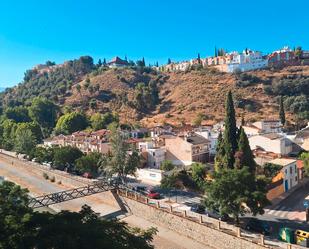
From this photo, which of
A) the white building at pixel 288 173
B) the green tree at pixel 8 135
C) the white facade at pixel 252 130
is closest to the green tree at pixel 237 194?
the white building at pixel 288 173

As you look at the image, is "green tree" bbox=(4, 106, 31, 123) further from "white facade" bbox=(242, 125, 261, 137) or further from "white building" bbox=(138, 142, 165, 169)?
"white facade" bbox=(242, 125, 261, 137)

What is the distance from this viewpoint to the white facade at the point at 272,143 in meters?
58.0

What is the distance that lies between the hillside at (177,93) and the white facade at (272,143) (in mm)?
37750

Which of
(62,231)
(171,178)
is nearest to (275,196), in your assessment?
(171,178)

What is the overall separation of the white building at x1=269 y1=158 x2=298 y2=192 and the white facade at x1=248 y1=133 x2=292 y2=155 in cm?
881

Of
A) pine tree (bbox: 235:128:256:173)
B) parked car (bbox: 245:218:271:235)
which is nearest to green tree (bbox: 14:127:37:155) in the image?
pine tree (bbox: 235:128:256:173)

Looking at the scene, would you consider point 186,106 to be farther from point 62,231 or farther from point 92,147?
point 62,231

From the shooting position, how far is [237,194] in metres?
31.8

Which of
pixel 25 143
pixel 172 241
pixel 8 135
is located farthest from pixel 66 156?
pixel 8 135

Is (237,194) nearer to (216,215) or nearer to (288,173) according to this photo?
(216,215)

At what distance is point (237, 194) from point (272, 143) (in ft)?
96.5

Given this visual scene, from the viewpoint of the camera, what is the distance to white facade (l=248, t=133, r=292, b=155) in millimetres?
57969

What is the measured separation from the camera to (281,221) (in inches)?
1417

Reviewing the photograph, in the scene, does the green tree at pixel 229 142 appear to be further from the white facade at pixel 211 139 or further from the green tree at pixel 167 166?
the white facade at pixel 211 139
